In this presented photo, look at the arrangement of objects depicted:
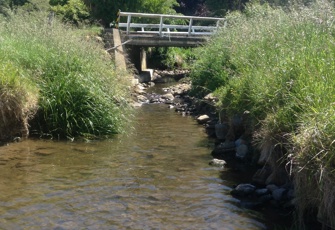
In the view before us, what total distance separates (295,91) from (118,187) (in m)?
2.81

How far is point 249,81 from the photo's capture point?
9789mm

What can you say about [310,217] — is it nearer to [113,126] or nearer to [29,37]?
[113,126]

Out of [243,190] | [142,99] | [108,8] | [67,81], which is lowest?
[142,99]

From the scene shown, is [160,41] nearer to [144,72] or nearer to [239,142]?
[144,72]

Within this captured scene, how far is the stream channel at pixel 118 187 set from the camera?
6.48 m

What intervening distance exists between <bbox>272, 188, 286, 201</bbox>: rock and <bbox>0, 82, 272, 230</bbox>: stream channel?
1.50 feet

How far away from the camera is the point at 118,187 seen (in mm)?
7711

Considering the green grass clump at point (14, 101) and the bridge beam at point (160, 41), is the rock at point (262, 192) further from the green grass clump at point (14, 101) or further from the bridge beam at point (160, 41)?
the bridge beam at point (160, 41)

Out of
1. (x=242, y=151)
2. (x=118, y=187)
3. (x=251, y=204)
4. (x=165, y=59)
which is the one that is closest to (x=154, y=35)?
(x=165, y=59)

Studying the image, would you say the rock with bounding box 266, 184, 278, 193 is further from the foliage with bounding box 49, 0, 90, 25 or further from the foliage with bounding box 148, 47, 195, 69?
the foliage with bounding box 148, 47, 195, 69

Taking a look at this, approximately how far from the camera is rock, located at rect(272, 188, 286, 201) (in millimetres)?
7152

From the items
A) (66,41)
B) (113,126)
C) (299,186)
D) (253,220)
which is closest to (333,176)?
(299,186)

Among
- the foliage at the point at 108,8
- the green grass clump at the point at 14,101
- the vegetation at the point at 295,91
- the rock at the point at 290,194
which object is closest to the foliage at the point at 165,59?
the foliage at the point at 108,8

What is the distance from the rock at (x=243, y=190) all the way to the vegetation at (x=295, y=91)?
57cm
